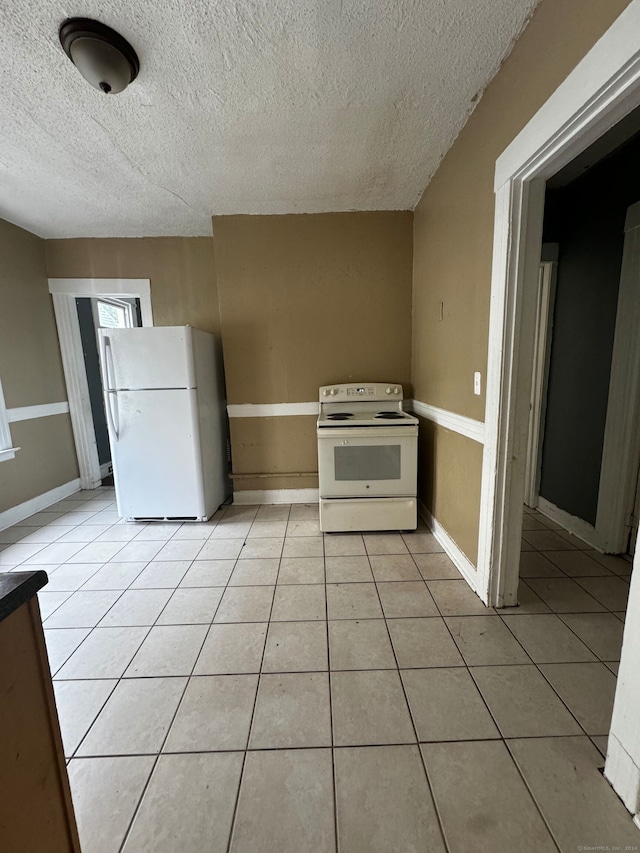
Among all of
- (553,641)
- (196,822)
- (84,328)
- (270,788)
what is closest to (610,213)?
(553,641)

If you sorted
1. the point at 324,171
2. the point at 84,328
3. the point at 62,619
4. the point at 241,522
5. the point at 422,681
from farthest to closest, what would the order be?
1. the point at 84,328
2. the point at 241,522
3. the point at 324,171
4. the point at 62,619
5. the point at 422,681

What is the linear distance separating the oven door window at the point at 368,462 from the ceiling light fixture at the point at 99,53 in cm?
209

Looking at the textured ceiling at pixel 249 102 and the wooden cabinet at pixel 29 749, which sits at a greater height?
the textured ceiling at pixel 249 102

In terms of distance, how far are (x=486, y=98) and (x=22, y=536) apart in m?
3.97

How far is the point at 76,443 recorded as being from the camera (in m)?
3.57

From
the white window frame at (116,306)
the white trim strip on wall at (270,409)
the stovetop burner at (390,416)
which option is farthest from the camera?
the white window frame at (116,306)

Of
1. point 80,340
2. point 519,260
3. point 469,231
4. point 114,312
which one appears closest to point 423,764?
point 519,260

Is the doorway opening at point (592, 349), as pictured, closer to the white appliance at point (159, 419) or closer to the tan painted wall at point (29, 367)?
the white appliance at point (159, 419)

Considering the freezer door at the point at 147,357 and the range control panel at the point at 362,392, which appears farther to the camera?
the range control panel at the point at 362,392

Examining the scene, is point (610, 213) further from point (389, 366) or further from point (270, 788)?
point (270, 788)

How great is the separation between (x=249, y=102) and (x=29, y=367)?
9.43 ft

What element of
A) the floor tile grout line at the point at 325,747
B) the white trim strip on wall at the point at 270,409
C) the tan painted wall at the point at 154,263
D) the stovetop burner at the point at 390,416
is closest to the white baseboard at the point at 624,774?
the floor tile grout line at the point at 325,747

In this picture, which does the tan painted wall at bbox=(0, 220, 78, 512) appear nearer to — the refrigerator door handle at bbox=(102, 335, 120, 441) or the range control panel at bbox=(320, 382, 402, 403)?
the refrigerator door handle at bbox=(102, 335, 120, 441)

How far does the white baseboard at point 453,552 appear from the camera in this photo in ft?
6.03
